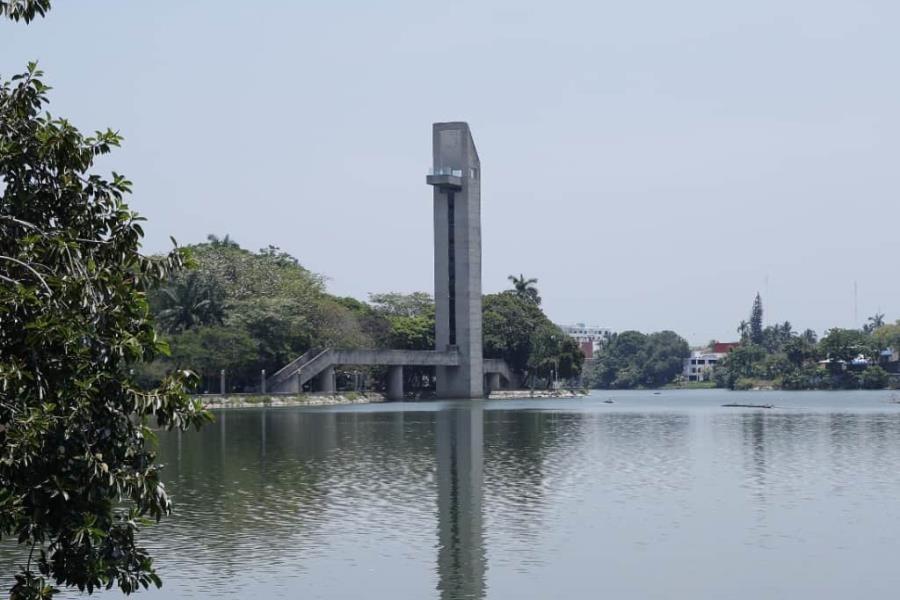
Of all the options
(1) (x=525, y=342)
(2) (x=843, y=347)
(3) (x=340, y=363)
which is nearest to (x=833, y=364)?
(2) (x=843, y=347)

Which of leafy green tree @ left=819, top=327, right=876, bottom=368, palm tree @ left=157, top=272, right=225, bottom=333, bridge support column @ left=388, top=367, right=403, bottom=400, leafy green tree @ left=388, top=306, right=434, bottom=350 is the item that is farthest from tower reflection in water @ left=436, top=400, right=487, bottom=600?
leafy green tree @ left=819, top=327, right=876, bottom=368

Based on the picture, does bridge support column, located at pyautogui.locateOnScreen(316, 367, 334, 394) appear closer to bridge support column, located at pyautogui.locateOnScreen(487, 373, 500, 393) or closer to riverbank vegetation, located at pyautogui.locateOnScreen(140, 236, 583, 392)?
riverbank vegetation, located at pyautogui.locateOnScreen(140, 236, 583, 392)

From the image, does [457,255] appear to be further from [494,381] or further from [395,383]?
[494,381]

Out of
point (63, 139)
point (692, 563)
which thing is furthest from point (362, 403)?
point (63, 139)

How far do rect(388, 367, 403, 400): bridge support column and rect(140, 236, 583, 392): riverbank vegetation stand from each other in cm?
330

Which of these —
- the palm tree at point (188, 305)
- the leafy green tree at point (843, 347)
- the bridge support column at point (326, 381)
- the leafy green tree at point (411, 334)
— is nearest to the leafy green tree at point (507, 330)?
the leafy green tree at point (411, 334)

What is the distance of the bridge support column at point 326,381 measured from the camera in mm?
108938

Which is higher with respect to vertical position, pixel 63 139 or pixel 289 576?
pixel 63 139

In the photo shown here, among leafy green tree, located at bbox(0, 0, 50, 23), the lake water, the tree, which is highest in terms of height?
leafy green tree, located at bbox(0, 0, 50, 23)

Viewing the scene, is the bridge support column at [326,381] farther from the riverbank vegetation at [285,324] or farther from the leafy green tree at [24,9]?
the leafy green tree at [24,9]

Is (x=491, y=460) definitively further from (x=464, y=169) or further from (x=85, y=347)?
(x=464, y=169)

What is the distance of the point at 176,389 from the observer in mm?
13312

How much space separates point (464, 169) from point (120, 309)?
106749mm

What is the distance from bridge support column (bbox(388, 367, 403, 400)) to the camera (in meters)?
119
